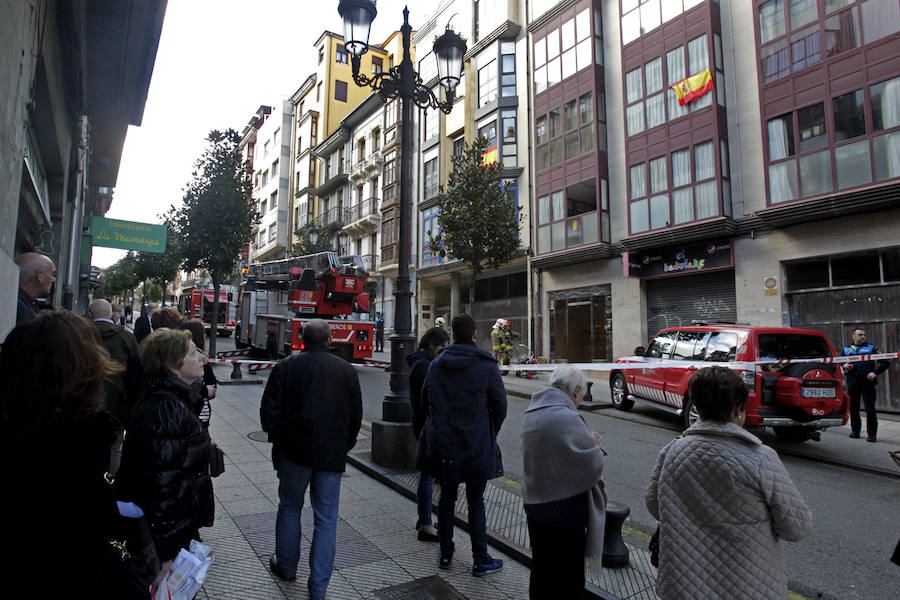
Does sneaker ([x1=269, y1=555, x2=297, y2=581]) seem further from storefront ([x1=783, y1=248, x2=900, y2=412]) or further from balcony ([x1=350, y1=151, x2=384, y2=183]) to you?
balcony ([x1=350, y1=151, x2=384, y2=183])

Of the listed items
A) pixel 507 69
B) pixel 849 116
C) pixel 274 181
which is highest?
pixel 274 181

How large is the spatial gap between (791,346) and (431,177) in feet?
74.1

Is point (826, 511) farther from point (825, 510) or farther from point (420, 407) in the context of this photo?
point (420, 407)

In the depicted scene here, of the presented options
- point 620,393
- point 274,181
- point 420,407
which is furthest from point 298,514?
point 274,181

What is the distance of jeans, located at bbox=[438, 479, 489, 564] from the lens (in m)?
3.58

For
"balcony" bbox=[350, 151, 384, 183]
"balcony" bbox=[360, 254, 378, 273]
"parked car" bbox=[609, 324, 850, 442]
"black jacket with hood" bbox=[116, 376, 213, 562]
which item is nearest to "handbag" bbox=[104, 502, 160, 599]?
"black jacket with hood" bbox=[116, 376, 213, 562]

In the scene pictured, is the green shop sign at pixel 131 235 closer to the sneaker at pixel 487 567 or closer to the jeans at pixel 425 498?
the jeans at pixel 425 498

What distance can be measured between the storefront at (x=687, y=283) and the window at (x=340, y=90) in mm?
34932

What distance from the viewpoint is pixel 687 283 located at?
16.7m

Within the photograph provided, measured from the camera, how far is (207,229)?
17672 millimetres

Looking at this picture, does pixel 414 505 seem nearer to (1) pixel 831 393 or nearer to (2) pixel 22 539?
(2) pixel 22 539

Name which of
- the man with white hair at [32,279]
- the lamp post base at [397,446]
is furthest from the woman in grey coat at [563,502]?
the man with white hair at [32,279]

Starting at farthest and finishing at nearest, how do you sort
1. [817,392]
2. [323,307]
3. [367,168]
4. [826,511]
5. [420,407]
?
[367,168]
[323,307]
[817,392]
[826,511]
[420,407]

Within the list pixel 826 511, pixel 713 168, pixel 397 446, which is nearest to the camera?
pixel 826 511
